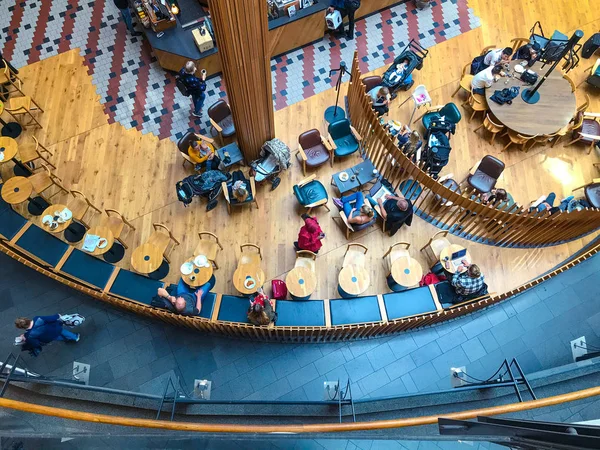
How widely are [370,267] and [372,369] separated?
1.79 m

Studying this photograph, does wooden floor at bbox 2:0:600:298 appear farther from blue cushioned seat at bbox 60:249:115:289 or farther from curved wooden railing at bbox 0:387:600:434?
curved wooden railing at bbox 0:387:600:434

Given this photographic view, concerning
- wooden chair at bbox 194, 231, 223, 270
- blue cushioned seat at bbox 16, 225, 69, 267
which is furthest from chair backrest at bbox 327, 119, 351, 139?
blue cushioned seat at bbox 16, 225, 69, 267

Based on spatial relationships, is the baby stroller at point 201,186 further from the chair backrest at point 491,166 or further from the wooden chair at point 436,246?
the chair backrest at point 491,166

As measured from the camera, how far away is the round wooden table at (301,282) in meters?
7.70

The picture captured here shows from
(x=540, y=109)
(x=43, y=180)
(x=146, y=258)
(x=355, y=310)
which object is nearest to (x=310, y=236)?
(x=355, y=310)

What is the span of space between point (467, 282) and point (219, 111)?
18.2 feet

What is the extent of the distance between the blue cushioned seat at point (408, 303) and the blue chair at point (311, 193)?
2118 mm

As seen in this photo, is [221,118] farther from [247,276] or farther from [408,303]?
[408,303]

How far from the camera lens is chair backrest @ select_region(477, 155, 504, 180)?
8.62 m

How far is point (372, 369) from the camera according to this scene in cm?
752

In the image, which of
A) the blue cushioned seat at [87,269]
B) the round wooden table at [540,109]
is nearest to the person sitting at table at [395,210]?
the round wooden table at [540,109]

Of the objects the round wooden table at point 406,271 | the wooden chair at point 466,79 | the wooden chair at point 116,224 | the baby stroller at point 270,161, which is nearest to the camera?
the round wooden table at point 406,271

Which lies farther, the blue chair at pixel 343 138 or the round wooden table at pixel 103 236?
the blue chair at pixel 343 138

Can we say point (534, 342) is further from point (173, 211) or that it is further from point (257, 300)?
point (173, 211)
